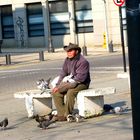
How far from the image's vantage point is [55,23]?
44.7 m

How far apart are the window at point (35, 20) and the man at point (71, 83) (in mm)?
35637

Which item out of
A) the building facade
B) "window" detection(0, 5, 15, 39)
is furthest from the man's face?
"window" detection(0, 5, 15, 39)

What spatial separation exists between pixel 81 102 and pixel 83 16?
33856mm

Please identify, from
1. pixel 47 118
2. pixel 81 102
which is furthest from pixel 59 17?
pixel 47 118

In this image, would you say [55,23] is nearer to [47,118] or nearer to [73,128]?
[47,118]

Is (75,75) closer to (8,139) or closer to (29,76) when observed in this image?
(8,139)

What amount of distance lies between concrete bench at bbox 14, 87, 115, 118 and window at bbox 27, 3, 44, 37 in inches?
1376

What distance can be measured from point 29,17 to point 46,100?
36.3 meters

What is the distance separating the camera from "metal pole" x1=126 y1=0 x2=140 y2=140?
3.58 meters

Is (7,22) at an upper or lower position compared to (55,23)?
upper

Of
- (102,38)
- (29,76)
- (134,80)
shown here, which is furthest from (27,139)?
(102,38)

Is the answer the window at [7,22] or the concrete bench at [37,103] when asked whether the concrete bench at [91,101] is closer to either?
the concrete bench at [37,103]

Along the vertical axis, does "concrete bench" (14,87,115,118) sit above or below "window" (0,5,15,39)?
below

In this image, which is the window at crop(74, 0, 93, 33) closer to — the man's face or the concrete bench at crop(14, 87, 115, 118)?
the concrete bench at crop(14, 87, 115, 118)
